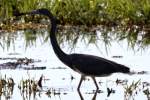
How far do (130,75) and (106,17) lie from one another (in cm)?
596

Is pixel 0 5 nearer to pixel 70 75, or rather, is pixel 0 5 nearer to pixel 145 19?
pixel 145 19

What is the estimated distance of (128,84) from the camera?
34.1ft

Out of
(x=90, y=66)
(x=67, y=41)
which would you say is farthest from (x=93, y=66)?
(x=67, y=41)

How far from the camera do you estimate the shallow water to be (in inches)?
386

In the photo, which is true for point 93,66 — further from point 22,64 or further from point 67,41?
point 67,41

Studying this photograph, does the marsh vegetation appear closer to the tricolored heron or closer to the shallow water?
the shallow water

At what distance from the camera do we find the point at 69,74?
11289 millimetres

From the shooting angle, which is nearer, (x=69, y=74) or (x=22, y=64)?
(x=69, y=74)

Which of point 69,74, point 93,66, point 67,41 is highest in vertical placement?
point 93,66

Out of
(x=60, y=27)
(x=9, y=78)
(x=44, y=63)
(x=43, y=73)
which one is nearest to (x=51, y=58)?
(x=44, y=63)

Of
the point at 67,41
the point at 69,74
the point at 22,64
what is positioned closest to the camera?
the point at 69,74

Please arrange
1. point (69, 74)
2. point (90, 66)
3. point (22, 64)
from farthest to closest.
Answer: point (22, 64) < point (69, 74) < point (90, 66)

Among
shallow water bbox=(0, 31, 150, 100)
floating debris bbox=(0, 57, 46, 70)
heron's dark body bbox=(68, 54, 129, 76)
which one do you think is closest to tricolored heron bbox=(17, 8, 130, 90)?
heron's dark body bbox=(68, 54, 129, 76)

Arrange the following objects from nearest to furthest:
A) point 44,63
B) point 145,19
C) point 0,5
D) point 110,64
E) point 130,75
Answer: point 110,64, point 130,75, point 44,63, point 145,19, point 0,5
